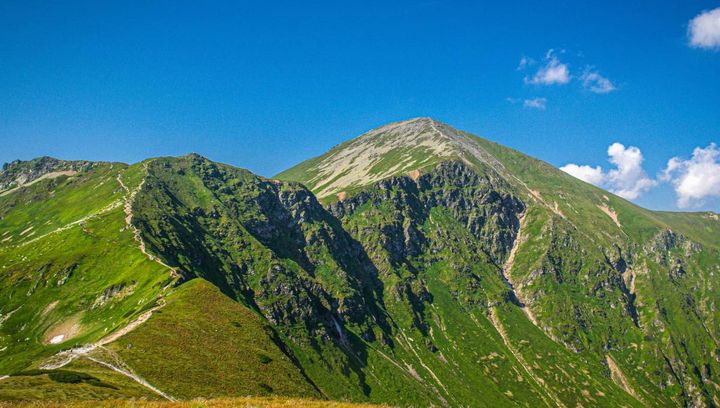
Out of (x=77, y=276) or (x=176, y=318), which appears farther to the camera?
(x=77, y=276)

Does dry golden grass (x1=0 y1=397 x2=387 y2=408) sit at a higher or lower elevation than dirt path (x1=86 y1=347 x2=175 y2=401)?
higher

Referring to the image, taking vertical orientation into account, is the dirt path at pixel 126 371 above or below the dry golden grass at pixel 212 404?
below

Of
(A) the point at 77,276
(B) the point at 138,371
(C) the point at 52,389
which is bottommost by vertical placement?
(B) the point at 138,371

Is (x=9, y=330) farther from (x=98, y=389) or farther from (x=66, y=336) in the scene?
(x=98, y=389)

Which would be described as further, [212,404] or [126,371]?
[126,371]

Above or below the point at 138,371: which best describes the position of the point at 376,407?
above

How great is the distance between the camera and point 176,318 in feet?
407

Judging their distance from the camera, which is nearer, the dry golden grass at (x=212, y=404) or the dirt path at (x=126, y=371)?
Result: the dry golden grass at (x=212, y=404)

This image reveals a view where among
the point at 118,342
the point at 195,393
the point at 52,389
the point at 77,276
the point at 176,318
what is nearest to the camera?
the point at 52,389

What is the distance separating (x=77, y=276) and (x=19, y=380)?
14999cm

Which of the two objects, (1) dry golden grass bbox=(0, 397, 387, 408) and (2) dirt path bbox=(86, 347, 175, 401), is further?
(2) dirt path bbox=(86, 347, 175, 401)

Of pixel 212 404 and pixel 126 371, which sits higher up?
pixel 212 404

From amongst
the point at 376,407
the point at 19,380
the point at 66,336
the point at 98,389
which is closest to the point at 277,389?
the point at 98,389

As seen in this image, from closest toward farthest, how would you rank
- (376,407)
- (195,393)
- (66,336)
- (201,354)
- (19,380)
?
1. (376,407)
2. (19,380)
3. (195,393)
4. (201,354)
5. (66,336)
